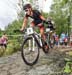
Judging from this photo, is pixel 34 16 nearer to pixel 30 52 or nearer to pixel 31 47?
pixel 31 47

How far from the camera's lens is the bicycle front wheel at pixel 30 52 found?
9337mm

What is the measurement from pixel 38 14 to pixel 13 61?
1859 millimetres

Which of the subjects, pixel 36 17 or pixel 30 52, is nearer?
pixel 30 52

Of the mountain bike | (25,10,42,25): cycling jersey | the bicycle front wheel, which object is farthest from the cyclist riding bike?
the bicycle front wheel

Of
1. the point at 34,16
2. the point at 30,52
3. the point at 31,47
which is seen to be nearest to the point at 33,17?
the point at 34,16

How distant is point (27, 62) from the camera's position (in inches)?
373

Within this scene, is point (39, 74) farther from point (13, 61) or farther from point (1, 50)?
point (1, 50)

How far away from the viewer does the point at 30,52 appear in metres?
9.65

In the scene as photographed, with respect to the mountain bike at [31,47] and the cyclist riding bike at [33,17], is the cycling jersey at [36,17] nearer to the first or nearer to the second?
the cyclist riding bike at [33,17]

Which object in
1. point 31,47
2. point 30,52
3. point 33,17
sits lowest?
point 30,52

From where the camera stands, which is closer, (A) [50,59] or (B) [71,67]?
(B) [71,67]

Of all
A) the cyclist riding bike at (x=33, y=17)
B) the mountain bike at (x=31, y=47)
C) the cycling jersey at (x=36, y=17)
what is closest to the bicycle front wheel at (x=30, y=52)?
the mountain bike at (x=31, y=47)

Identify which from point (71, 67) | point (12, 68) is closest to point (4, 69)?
point (12, 68)

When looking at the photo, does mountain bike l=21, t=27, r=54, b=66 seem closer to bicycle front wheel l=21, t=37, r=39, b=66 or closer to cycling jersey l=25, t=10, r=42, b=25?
bicycle front wheel l=21, t=37, r=39, b=66
